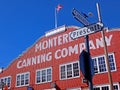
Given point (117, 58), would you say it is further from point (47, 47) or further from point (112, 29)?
point (47, 47)

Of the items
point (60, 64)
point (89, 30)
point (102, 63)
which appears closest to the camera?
point (89, 30)

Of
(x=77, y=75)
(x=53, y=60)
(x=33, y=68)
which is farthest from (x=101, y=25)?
(x=33, y=68)

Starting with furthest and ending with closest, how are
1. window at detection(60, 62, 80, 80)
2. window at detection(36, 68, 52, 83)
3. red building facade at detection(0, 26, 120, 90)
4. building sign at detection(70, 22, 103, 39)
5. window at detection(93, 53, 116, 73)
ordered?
window at detection(36, 68, 52, 83) < window at detection(60, 62, 80, 80) < red building facade at detection(0, 26, 120, 90) < window at detection(93, 53, 116, 73) < building sign at detection(70, 22, 103, 39)

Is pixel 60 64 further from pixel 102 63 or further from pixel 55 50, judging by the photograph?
pixel 102 63

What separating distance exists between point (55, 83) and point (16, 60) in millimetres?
8389

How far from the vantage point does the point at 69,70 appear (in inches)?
1076

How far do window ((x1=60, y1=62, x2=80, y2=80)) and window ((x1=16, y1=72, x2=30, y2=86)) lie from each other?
18.1ft

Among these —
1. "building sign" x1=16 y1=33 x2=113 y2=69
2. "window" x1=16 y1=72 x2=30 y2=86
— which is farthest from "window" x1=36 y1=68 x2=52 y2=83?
"window" x1=16 y1=72 x2=30 y2=86

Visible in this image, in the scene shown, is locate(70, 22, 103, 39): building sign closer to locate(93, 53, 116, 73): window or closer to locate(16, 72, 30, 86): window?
locate(93, 53, 116, 73): window

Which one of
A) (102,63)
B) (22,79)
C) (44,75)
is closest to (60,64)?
(44,75)

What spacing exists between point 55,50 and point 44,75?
3399 millimetres

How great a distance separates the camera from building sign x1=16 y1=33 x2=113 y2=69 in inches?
1056

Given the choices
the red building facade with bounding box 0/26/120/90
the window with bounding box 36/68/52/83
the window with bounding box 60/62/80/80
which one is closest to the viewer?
the red building facade with bounding box 0/26/120/90

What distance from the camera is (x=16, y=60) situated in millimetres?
33531
